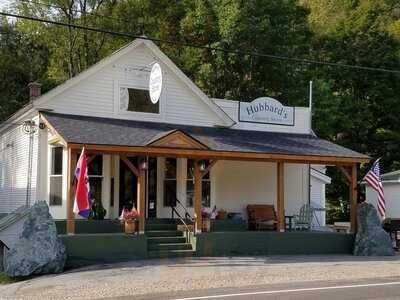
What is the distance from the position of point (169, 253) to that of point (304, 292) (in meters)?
7.11

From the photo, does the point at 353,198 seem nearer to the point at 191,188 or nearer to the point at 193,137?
the point at 191,188

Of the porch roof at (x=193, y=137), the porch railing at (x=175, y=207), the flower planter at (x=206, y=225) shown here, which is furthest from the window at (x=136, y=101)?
the flower planter at (x=206, y=225)

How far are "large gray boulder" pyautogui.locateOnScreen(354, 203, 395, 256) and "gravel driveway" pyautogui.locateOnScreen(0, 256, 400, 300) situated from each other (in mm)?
1519

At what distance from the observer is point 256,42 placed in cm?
3597

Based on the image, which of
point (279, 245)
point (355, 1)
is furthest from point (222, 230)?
point (355, 1)

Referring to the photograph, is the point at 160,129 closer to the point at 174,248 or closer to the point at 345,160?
the point at 174,248

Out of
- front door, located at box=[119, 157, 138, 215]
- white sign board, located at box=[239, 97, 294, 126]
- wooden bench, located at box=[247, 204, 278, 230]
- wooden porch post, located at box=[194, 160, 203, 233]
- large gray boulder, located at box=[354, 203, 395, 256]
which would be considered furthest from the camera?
white sign board, located at box=[239, 97, 294, 126]

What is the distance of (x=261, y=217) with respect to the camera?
74.8 ft

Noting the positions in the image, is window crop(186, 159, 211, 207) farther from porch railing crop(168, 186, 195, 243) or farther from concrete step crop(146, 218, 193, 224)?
concrete step crop(146, 218, 193, 224)

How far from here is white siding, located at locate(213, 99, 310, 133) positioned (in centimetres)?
2331

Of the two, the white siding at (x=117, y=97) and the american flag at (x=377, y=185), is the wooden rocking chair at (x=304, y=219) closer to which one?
the american flag at (x=377, y=185)

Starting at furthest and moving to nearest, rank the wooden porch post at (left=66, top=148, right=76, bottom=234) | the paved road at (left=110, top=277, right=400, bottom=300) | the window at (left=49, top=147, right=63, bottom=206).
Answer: the window at (left=49, top=147, right=63, bottom=206) < the wooden porch post at (left=66, top=148, right=76, bottom=234) < the paved road at (left=110, top=277, right=400, bottom=300)

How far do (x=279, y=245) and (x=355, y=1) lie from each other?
33762 millimetres

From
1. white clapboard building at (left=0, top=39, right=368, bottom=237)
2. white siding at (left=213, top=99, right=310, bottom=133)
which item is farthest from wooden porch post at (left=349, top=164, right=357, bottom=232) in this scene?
white siding at (left=213, top=99, right=310, bottom=133)
